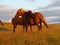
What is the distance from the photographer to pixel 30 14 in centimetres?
2211

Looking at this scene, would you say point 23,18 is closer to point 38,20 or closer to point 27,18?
point 27,18

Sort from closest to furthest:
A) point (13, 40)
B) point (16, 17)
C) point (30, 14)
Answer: point (13, 40) < point (30, 14) < point (16, 17)

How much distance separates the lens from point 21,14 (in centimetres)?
2339

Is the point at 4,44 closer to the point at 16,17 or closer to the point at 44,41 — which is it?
the point at 44,41

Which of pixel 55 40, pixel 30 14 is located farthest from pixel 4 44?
pixel 30 14

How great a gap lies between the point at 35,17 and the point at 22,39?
11.1 metres

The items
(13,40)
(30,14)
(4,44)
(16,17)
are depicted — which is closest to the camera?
(4,44)

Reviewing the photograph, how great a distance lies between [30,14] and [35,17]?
997 mm

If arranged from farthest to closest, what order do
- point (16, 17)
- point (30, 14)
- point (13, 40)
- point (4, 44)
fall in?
point (16, 17)
point (30, 14)
point (13, 40)
point (4, 44)

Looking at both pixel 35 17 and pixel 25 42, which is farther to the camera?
pixel 35 17

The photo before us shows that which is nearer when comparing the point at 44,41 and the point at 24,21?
the point at 44,41

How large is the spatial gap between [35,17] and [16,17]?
2156 mm

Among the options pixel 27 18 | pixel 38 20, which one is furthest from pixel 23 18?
pixel 38 20

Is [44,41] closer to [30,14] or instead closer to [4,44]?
[4,44]
